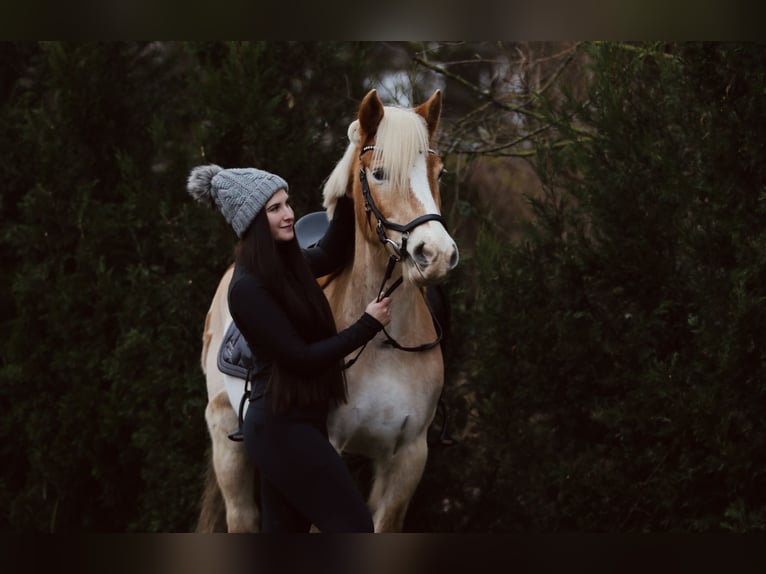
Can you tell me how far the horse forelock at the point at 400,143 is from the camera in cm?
355

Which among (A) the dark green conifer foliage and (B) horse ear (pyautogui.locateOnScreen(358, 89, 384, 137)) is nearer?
(B) horse ear (pyautogui.locateOnScreen(358, 89, 384, 137))

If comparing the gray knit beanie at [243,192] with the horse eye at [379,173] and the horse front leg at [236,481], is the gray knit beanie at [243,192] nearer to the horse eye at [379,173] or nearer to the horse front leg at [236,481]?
the horse eye at [379,173]

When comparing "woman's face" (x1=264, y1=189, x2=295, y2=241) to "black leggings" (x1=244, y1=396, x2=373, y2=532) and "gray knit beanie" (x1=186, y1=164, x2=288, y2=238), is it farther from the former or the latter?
"black leggings" (x1=244, y1=396, x2=373, y2=532)

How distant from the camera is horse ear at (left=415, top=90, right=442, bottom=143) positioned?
12.6 ft

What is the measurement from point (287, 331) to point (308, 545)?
84 cm

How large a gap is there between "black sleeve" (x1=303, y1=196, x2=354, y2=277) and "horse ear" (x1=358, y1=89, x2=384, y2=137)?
0.36 meters

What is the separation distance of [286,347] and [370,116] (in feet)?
3.14

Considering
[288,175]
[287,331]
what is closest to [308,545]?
[287,331]

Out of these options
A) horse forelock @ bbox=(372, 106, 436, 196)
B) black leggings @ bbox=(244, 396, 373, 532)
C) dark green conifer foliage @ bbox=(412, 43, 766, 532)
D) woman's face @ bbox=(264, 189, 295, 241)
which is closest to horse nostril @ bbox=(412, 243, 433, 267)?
horse forelock @ bbox=(372, 106, 436, 196)

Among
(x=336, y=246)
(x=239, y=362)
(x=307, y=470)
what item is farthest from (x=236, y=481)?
(x=307, y=470)

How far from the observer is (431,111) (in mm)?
3871

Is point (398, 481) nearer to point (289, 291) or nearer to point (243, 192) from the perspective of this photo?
point (289, 291)

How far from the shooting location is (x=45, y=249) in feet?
21.3

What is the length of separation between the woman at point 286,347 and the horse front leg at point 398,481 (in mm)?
592
